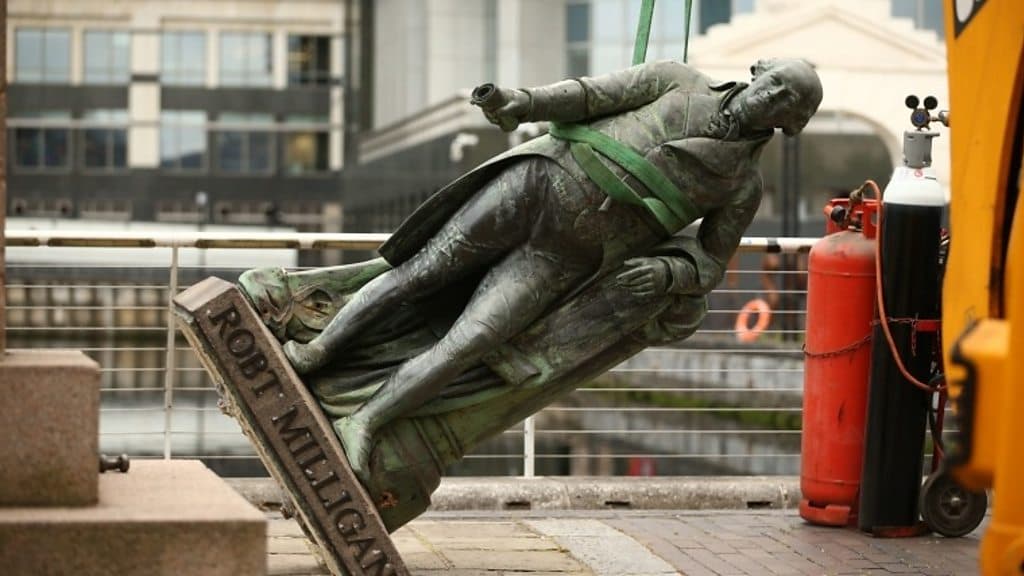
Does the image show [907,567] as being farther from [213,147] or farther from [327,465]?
[213,147]

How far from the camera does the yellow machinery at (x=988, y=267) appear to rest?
4793 millimetres

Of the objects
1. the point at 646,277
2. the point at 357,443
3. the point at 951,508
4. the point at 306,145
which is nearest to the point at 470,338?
the point at 357,443

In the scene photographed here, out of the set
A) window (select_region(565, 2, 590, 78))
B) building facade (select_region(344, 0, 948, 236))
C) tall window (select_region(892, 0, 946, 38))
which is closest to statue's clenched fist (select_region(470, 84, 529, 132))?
building facade (select_region(344, 0, 948, 236))

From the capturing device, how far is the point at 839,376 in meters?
9.59

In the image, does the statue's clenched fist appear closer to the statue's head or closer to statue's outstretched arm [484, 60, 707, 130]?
statue's outstretched arm [484, 60, 707, 130]

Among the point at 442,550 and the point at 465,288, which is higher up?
the point at 465,288

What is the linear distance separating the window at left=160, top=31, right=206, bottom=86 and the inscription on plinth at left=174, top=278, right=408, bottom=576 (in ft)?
250

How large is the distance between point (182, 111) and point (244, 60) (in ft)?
10.1

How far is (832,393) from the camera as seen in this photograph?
9.60 metres

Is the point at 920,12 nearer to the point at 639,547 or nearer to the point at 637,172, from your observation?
the point at 639,547

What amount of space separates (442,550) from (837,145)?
38827 millimetres

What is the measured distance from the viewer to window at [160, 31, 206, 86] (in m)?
82.6

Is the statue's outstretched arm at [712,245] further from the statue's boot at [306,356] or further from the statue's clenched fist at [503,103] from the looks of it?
the statue's boot at [306,356]

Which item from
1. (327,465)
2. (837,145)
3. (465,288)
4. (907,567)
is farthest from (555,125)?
(837,145)
